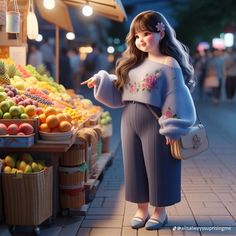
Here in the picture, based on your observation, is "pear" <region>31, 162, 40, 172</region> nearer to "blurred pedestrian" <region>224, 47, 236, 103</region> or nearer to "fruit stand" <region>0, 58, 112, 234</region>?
"fruit stand" <region>0, 58, 112, 234</region>

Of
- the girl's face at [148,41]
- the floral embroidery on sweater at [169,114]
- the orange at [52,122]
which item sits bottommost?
the orange at [52,122]

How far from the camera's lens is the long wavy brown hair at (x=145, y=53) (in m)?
4.97

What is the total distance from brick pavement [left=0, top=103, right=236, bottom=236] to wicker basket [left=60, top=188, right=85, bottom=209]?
15cm

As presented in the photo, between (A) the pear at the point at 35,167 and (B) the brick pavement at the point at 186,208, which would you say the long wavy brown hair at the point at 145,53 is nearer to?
(A) the pear at the point at 35,167

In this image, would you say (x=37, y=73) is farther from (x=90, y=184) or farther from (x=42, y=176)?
(x=42, y=176)

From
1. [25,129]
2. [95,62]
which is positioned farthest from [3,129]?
[95,62]

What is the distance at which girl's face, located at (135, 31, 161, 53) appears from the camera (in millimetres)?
4938

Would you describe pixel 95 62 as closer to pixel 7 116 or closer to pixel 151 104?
pixel 7 116

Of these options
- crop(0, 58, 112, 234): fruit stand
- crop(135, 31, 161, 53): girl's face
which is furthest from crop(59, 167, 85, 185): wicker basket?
crop(135, 31, 161, 53): girl's face

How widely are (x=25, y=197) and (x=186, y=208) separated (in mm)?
2039

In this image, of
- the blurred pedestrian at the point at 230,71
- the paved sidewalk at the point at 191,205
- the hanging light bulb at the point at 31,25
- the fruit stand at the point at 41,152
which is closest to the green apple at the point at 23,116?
the fruit stand at the point at 41,152

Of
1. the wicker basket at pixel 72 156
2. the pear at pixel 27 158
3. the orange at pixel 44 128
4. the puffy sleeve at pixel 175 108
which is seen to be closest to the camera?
the puffy sleeve at pixel 175 108

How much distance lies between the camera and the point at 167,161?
5066 millimetres

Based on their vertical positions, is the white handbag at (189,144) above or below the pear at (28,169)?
above
